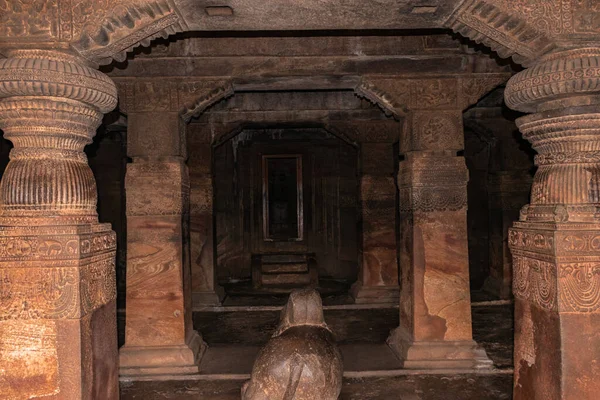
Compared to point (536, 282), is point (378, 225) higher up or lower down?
higher up

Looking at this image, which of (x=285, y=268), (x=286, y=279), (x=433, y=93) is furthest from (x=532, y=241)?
(x=285, y=268)

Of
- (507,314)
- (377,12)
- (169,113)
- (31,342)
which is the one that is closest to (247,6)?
(377,12)

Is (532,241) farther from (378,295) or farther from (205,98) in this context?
(378,295)

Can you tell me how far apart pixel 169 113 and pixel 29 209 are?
3134mm

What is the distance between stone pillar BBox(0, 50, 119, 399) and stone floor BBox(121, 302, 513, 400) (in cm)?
241

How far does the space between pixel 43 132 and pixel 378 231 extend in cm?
709

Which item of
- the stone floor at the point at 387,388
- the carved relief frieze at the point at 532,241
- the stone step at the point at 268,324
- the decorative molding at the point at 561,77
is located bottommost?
the stone floor at the point at 387,388

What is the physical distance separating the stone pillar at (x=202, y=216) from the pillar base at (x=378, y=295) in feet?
8.37

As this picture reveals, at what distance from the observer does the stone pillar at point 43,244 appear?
2.85m

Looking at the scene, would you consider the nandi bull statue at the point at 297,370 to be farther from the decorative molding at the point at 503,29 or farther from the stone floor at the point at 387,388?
the decorative molding at the point at 503,29

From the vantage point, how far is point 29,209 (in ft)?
9.50

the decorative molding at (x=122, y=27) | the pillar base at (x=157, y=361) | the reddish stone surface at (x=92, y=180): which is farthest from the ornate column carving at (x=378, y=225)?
the decorative molding at (x=122, y=27)

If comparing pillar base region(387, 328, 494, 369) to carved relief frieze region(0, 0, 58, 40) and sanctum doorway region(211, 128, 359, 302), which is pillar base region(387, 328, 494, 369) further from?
sanctum doorway region(211, 128, 359, 302)

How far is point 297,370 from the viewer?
3.34 meters
